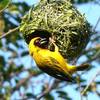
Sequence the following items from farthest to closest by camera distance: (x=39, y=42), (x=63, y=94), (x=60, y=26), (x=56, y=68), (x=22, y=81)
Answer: (x=22, y=81) → (x=63, y=94) → (x=60, y=26) → (x=39, y=42) → (x=56, y=68)

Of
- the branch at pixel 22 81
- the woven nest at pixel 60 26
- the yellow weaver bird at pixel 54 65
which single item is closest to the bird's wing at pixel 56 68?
the yellow weaver bird at pixel 54 65

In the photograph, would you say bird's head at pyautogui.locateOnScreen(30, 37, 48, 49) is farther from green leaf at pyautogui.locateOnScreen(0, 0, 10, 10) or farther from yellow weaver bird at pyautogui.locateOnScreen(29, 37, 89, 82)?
green leaf at pyautogui.locateOnScreen(0, 0, 10, 10)

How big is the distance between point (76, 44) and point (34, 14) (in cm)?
45

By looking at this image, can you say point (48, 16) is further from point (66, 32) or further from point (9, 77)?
point (9, 77)

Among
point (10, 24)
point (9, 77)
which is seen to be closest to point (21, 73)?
point (9, 77)

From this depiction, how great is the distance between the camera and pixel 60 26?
4516 millimetres

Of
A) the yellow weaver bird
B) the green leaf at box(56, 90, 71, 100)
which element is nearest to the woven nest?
the yellow weaver bird

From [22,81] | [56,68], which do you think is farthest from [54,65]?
[22,81]

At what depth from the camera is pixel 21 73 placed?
274 inches

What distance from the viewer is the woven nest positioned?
449 centimetres

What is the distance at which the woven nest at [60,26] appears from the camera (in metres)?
4.49

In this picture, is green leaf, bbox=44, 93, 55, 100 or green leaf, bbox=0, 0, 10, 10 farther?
green leaf, bbox=44, 93, 55, 100

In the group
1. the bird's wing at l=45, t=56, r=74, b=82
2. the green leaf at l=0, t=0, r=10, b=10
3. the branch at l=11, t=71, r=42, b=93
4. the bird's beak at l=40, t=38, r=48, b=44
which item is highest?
the green leaf at l=0, t=0, r=10, b=10

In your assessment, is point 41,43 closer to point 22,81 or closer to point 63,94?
point 63,94
